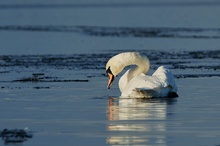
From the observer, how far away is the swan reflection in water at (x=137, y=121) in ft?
47.2

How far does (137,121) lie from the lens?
53.9 ft

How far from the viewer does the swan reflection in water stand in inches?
567

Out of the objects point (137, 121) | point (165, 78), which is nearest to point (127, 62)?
point (165, 78)

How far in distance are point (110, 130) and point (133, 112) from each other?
2.49 m

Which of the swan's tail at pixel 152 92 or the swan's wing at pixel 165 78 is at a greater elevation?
the swan's wing at pixel 165 78

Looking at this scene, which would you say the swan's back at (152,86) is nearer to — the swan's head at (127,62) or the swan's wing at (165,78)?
the swan's wing at (165,78)

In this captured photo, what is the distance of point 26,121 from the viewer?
1667 cm

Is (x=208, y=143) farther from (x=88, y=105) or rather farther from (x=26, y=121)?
(x=88, y=105)

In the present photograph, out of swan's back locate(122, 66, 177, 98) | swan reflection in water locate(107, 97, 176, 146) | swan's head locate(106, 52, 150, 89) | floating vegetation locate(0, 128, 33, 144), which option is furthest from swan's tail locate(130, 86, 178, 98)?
Answer: floating vegetation locate(0, 128, 33, 144)

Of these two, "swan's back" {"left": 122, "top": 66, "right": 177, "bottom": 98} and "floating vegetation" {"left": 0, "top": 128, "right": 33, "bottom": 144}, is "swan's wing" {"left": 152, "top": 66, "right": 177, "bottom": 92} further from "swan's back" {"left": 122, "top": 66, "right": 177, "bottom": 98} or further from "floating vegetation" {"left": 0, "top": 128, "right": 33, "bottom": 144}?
"floating vegetation" {"left": 0, "top": 128, "right": 33, "bottom": 144}

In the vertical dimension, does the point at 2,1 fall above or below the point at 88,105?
above

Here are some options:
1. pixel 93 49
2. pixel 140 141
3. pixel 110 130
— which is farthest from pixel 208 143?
pixel 93 49

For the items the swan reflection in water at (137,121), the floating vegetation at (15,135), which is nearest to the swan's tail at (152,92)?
the swan reflection in water at (137,121)

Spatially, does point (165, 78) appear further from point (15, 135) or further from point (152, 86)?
point (15, 135)
